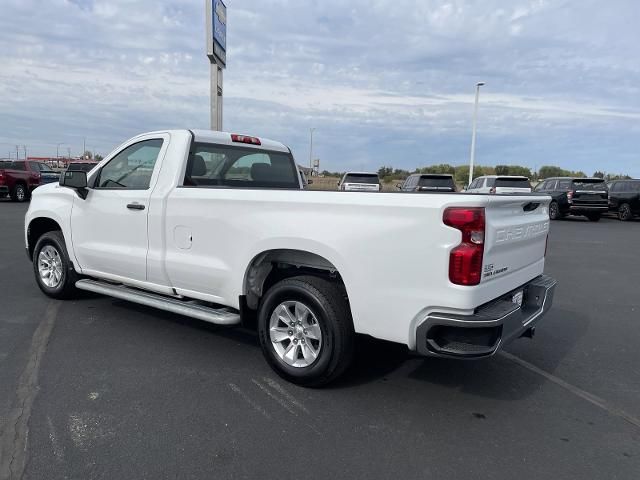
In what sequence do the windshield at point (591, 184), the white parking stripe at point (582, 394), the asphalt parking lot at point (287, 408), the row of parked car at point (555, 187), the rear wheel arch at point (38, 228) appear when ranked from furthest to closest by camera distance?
the windshield at point (591, 184), the row of parked car at point (555, 187), the rear wheel arch at point (38, 228), the white parking stripe at point (582, 394), the asphalt parking lot at point (287, 408)

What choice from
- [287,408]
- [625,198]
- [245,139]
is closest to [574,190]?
[625,198]

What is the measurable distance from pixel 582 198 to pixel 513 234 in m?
19.0

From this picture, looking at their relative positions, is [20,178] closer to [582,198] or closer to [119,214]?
[119,214]

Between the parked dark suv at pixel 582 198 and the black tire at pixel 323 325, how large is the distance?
63.4ft

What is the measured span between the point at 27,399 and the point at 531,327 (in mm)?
3624

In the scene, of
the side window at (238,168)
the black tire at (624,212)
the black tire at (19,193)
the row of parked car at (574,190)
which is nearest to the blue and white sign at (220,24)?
the row of parked car at (574,190)

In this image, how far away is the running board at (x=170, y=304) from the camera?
413 cm

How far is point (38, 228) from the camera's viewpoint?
6.38 meters

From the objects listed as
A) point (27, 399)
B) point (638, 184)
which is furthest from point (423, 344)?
point (638, 184)

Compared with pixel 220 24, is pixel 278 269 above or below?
below

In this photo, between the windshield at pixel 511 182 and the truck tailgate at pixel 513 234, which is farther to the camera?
the windshield at pixel 511 182

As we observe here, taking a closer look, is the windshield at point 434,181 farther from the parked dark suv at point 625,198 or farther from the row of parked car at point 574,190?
the parked dark suv at point 625,198

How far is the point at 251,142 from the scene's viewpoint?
215 inches

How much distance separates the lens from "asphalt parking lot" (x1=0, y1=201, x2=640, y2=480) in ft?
9.33
